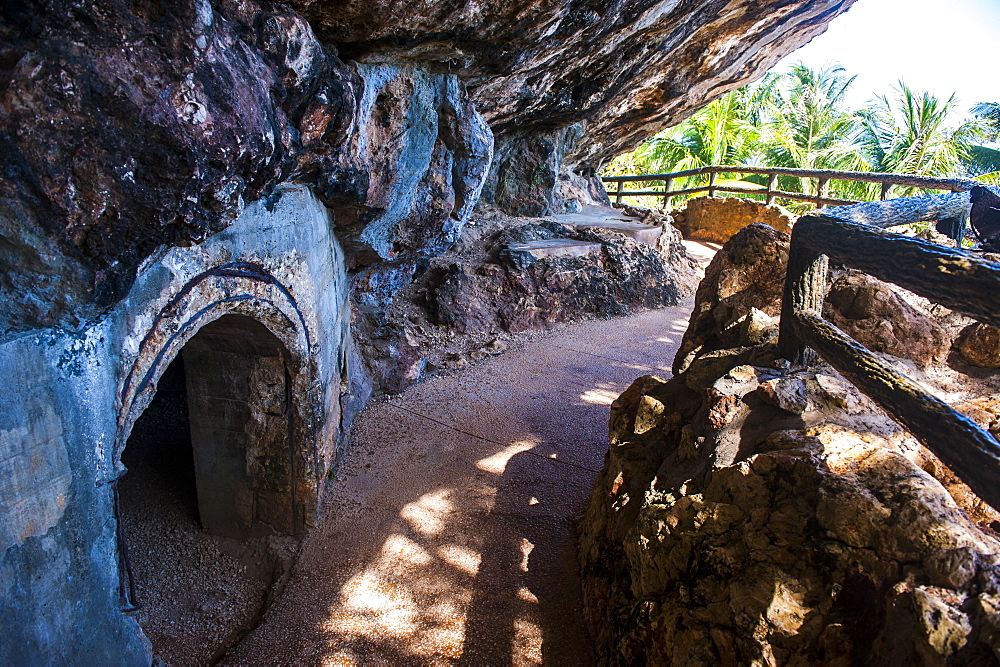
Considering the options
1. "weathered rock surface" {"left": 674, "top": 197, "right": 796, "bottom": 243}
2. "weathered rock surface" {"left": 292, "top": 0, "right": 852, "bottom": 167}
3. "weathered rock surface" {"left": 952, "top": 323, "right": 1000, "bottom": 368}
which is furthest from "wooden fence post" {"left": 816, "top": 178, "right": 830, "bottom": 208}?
"weathered rock surface" {"left": 952, "top": 323, "right": 1000, "bottom": 368}

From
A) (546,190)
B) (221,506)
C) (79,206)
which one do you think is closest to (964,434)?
(79,206)

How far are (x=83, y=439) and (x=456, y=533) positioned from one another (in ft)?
7.25

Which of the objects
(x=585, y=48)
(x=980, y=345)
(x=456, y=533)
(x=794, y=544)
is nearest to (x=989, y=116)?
(x=585, y=48)

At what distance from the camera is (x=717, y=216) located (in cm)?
1147

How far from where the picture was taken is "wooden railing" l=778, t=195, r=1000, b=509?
5.26ft

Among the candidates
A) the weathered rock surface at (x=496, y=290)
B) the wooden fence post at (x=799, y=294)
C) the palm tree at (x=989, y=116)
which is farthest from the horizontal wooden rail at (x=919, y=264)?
the palm tree at (x=989, y=116)

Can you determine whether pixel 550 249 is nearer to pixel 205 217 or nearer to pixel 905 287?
pixel 905 287

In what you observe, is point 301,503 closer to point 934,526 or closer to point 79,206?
point 79,206

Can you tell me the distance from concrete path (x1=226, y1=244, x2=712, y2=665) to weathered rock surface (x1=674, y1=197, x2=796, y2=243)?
620 cm

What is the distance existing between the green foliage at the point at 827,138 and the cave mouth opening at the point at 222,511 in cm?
1962

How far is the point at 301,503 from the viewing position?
3648 mm

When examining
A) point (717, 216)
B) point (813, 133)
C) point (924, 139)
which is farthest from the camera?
point (813, 133)

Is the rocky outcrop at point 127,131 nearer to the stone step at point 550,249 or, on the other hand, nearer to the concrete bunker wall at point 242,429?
the concrete bunker wall at point 242,429

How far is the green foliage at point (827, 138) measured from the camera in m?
20.5
